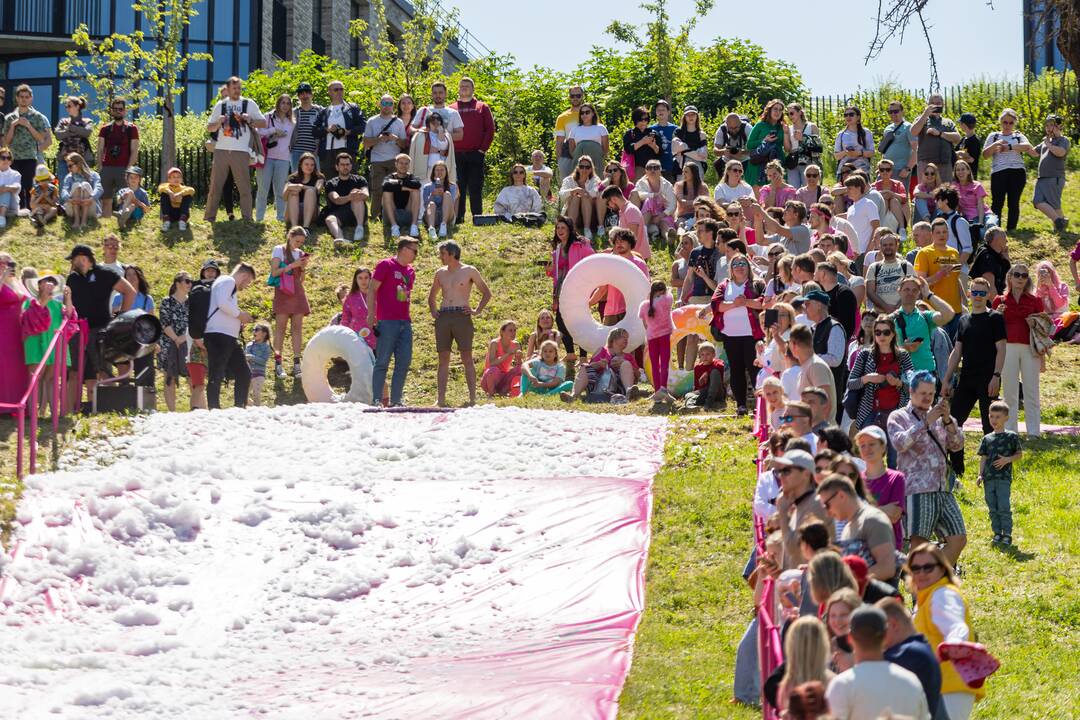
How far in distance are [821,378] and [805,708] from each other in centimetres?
618

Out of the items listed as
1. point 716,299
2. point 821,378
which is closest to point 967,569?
point 821,378

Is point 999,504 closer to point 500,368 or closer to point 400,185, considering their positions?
point 500,368

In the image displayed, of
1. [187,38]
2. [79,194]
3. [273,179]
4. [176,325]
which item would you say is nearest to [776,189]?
[273,179]

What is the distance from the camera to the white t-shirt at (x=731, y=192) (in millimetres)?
20953

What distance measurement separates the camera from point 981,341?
15453mm

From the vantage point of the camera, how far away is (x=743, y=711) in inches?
376

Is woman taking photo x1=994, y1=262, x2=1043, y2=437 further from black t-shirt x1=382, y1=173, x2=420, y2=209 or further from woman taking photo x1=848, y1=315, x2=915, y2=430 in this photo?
black t-shirt x1=382, y1=173, x2=420, y2=209

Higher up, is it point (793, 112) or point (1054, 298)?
point (793, 112)

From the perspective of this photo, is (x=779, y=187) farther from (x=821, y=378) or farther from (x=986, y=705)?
(x=986, y=705)

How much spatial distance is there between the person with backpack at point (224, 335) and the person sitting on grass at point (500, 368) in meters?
3.07

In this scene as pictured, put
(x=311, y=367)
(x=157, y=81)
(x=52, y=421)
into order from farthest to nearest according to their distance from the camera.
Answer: (x=157, y=81) < (x=311, y=367) < (x=52, y=421)

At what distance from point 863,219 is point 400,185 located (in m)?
7.06

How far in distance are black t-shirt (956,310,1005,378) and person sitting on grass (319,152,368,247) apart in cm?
1045

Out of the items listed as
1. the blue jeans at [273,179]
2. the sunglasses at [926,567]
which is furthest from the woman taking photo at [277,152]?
the sunglasses at [926,567]
